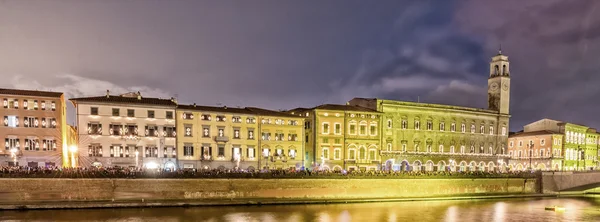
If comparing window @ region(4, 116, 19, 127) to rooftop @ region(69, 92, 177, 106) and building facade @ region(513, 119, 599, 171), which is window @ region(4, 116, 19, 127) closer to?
rooftop @ region(69, 92, 177, 106)

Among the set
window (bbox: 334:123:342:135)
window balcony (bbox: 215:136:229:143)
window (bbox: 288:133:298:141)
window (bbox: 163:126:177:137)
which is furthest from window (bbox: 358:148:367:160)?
window (bbox: 163:126:177:137)

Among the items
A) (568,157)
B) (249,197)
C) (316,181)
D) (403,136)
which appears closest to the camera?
(249,197)

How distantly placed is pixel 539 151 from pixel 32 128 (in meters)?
91.7

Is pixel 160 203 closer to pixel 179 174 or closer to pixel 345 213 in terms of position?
pixel 179 174

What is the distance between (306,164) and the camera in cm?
7231

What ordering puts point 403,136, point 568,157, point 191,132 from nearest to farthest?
point 191,132 → point 403,136 → point 568,157

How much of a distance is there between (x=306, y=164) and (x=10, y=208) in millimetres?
40444

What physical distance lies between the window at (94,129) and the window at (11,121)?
7771mm

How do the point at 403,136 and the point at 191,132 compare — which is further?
the point at 403,136

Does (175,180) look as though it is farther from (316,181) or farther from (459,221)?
(459,221)

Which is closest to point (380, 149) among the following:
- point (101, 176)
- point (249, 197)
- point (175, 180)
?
point (249, 197)

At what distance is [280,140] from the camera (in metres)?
68.3

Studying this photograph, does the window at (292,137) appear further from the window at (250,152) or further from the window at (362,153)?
the window at (362,153)

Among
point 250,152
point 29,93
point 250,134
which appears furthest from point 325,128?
point 29,93
